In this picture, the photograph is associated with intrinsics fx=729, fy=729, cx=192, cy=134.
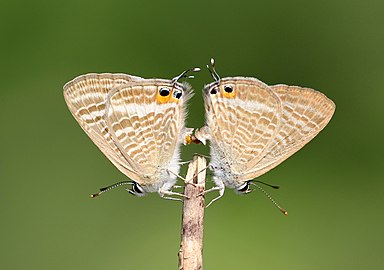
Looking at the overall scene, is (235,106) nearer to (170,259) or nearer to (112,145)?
(112,145)

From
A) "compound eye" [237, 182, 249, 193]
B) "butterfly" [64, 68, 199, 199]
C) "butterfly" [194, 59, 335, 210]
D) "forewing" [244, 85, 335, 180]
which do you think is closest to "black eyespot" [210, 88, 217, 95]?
"butterfly" [194, 59, 335, 210]

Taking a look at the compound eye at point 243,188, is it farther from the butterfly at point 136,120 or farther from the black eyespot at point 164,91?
the black eyespot at point 164,91

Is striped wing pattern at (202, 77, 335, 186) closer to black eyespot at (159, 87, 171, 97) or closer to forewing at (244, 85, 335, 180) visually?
forewing at (244, 85, 335, 180)

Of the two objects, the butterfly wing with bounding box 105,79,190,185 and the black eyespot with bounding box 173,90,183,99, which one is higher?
the black eyespot with bounding box 173,90,183,99

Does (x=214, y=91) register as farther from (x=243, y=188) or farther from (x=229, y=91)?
(x=243, y=188)
